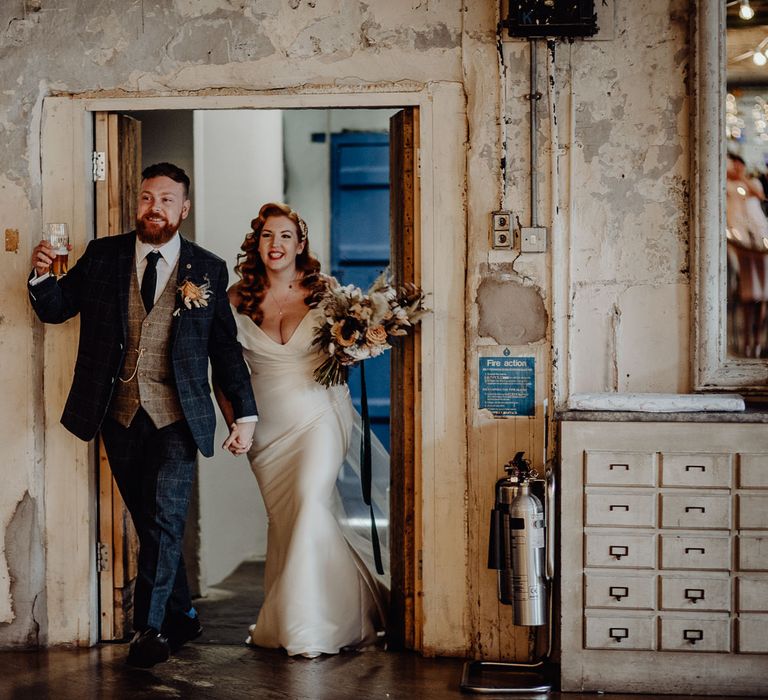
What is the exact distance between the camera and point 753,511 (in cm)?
359

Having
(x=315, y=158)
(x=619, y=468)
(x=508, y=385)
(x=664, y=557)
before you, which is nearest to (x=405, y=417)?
(x=508, y=385)

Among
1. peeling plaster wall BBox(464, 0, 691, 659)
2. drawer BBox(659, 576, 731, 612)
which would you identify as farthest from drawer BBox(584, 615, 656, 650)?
peeling plaster wall BBox(464, 0, 691, 659)

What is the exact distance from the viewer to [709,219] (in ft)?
12.8

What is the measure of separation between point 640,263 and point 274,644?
2.29 metres

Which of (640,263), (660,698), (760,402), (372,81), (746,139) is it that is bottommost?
(660,698)

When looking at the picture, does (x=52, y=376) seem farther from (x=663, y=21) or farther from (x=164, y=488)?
(x=663, y=21)

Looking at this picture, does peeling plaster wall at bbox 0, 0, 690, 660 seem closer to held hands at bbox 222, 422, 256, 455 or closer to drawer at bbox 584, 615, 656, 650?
drawer at bbox 584, 615, 656, 650

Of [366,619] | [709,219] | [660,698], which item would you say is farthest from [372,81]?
[660,698]

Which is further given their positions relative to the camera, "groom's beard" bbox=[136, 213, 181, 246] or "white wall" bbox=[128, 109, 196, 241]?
"white wall" bbox=[128, 109, 196, 241]

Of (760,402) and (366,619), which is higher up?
(760,402)

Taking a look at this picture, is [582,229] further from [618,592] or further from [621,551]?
[618,592]

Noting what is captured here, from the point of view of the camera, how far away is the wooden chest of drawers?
3.60 metres

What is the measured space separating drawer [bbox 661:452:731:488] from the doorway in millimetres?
1125

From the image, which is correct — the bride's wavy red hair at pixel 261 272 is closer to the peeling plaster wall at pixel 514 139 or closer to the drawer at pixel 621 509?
the peeling plaster wall at pixel 514 139
